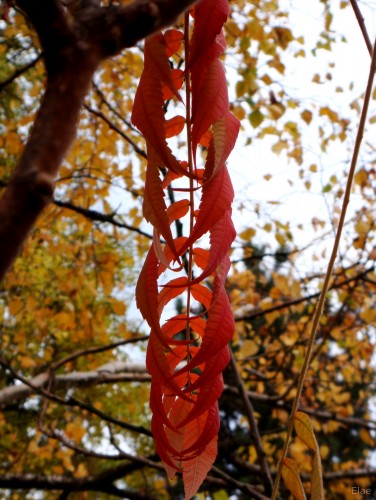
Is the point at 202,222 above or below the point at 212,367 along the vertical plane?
above

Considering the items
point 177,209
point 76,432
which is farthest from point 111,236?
point 177,209

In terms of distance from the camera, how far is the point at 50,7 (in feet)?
0.84

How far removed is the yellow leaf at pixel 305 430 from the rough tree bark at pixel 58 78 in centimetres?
46

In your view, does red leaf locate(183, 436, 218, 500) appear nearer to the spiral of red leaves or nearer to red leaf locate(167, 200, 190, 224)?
the spiral of red leaves

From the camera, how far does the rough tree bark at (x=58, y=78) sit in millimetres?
215

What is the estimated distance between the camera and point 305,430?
58cm

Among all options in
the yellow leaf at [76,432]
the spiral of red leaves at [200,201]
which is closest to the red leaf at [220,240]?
the spiral of red leaves at [200,201]

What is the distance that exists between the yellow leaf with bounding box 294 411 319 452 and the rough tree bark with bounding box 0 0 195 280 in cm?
46

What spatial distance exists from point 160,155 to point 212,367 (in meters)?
0.21

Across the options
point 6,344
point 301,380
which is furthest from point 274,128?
point 6,344

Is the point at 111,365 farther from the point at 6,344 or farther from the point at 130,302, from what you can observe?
the point at 6,344

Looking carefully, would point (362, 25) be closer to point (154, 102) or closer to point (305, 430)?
point (154, 102)

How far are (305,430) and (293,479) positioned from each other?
7 cm

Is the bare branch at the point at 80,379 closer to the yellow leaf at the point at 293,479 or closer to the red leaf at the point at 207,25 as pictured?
the yellow leaf at the point at 293,479
